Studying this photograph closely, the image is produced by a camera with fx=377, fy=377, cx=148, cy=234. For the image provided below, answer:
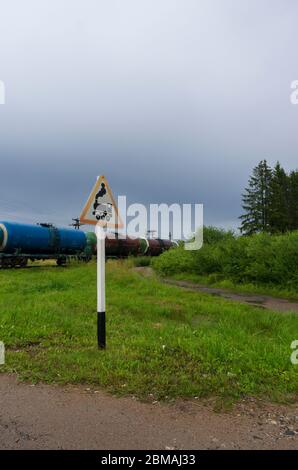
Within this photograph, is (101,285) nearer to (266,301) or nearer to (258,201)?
(266,301)

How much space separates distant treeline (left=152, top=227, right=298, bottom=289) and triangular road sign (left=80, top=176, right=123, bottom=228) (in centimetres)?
1102

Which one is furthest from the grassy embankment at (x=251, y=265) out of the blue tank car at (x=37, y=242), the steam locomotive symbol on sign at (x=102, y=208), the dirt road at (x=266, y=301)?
the steam locomotive symbol on sign at (x=102, y=208)

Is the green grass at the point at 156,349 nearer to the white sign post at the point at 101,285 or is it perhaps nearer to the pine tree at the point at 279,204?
the white sign post at the point at 101,285

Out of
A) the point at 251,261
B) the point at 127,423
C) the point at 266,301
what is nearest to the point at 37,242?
the point at 251,261

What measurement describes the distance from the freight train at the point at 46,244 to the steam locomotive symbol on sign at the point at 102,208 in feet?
64.3

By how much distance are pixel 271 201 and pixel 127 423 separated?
55132 mm

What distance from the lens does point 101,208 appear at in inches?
229

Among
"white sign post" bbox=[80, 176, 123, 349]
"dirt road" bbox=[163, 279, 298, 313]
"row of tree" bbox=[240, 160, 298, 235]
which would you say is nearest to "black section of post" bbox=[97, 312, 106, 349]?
"white sign post" bbox=[80, 176, 123, 349]

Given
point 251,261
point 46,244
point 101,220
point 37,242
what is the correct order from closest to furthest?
1. point 101,220
2. point 251,261
3. point 37,242
4. point 46,244

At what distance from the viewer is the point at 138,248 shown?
39625mm

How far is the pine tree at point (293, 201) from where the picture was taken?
173 feet

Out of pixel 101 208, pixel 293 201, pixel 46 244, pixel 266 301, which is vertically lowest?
pixel 266 301

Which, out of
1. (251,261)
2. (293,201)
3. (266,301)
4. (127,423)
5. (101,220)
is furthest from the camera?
(293,201)
